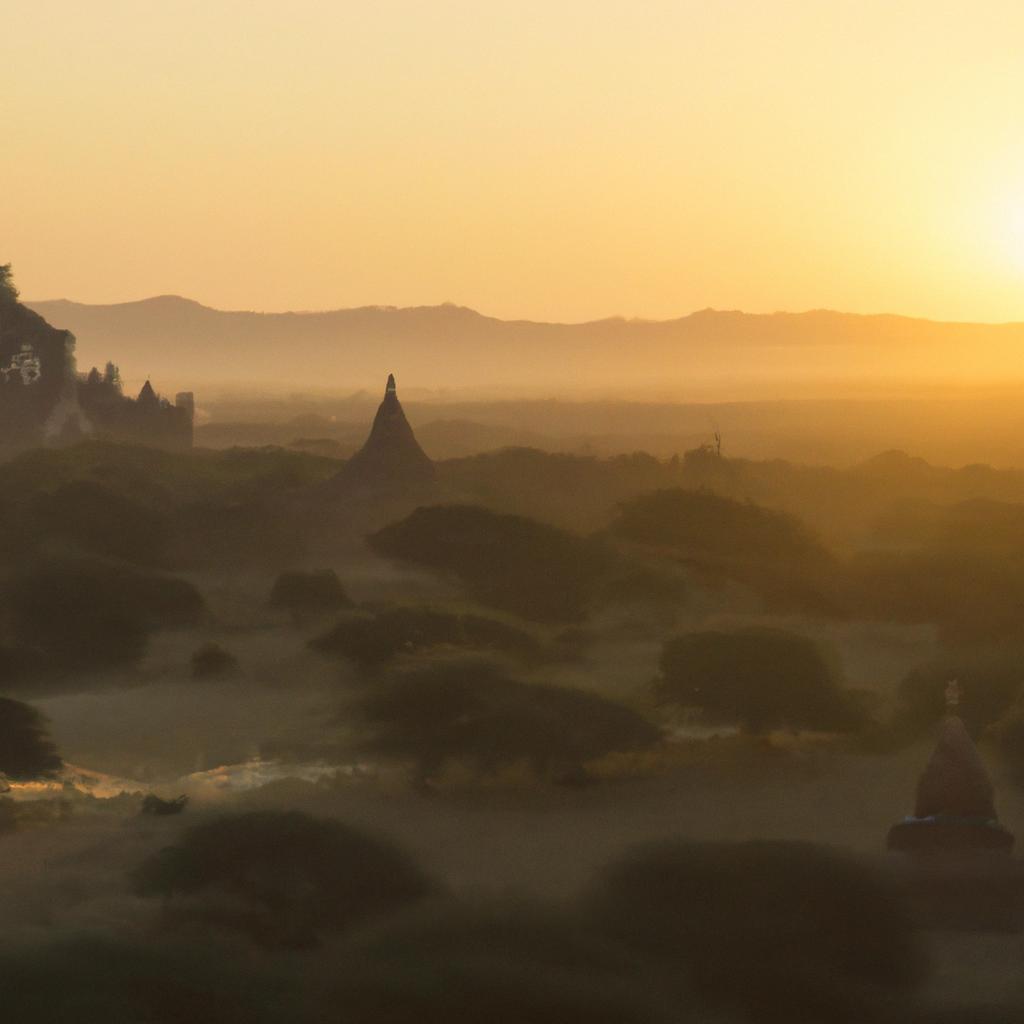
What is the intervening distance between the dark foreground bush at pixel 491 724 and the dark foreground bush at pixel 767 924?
22.0ft

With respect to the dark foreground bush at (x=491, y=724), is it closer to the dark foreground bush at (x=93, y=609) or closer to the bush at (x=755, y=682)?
the bush at (x=755, y=682)

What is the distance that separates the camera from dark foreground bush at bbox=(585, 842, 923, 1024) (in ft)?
93.2

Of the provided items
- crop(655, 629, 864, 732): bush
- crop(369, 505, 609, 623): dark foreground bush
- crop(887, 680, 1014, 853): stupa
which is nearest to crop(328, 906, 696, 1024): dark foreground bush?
crop(887, 680, 1014, 853): stupa

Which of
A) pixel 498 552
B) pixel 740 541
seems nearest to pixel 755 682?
pixel 498 552

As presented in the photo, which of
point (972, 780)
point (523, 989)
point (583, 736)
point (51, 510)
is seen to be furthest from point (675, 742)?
point (51, 510)

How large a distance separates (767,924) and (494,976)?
16.9 ft

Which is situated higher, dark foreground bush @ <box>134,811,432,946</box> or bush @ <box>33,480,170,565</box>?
bush @ <box>33,480,170,565</box>

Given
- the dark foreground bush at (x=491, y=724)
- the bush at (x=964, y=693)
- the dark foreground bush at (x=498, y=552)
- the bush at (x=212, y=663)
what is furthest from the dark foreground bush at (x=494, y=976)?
the dark foreground bush at (x=498, y=552)

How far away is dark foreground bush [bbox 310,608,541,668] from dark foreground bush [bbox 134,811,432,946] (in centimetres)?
1699

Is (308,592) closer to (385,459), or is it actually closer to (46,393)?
(385,459)

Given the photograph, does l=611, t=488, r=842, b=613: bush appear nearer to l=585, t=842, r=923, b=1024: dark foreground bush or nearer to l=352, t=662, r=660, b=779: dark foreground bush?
l=352, t=662, r=660, b=779: dark foreground bush

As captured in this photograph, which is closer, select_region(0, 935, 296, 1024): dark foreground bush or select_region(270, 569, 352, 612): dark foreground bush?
select_region(0, 935, 296, 1024): dark foreground bush

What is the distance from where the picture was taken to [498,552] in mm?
71875

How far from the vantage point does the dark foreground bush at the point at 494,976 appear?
27406 millimetres
